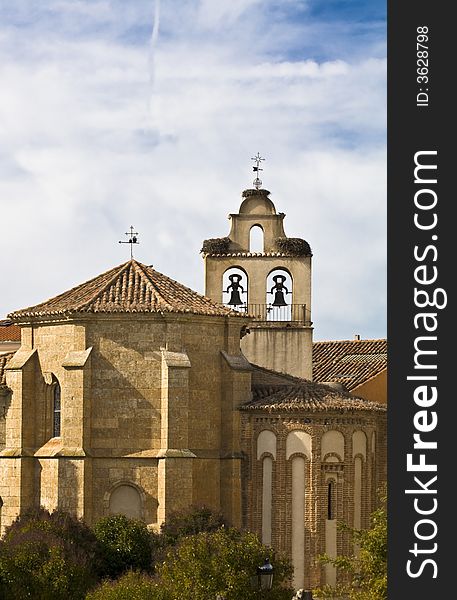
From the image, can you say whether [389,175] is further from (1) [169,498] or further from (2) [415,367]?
(1) [169,498]

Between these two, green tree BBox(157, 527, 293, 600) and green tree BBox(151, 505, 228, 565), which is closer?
green tree BBox(157, 527, 293, 600)

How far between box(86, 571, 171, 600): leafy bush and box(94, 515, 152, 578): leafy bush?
6.26 metres

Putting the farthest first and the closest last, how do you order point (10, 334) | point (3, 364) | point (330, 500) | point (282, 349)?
point (10, 334) → point (282, 349) → point (3, 364) → point (330, 500)

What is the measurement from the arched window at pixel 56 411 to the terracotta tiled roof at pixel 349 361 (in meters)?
14.6

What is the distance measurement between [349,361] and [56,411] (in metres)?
19.5

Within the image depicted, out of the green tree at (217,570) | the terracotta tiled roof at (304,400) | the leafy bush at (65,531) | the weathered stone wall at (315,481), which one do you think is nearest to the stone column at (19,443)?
the leafy bush at (65,531)

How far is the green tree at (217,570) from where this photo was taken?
32.3m

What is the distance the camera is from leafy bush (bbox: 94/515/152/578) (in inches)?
1511

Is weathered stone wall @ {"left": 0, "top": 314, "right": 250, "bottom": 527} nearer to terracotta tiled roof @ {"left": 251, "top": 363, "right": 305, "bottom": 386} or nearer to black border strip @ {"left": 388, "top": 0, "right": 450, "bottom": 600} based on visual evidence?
terracotta tiled roof @ {"left": 251, "top": 363, "right": 305, "bottom": 386}

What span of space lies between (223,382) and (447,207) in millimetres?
24277

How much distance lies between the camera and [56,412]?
44.3 metres

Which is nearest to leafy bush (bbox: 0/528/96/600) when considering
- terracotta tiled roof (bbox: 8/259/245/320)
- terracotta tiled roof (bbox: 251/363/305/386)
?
terracotta tiled roof (bbox: 8/259/245/320)

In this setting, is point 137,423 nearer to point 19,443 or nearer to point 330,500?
point 19,443

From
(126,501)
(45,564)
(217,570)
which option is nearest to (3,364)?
(126,501)
